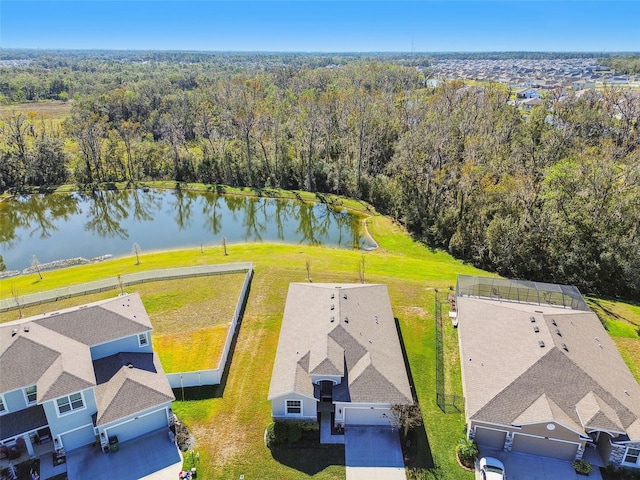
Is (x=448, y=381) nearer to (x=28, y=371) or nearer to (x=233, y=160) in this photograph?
(x=28, y=371)

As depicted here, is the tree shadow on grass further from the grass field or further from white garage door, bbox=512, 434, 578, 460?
white garage door, bbox=512, 434, 578, 460

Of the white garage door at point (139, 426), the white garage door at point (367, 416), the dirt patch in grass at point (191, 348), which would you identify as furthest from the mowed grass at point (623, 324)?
the white garage door at point (139, 426)

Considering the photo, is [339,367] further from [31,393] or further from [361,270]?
[361,270]

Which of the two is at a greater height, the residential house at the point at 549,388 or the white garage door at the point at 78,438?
the residential house at the point at 549,388

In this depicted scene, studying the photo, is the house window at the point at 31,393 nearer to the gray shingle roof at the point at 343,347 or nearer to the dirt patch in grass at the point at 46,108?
the gray shingle roof at the point at 343,347

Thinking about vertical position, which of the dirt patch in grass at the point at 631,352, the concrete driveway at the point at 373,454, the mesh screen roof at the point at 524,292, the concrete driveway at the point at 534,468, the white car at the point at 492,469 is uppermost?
the mesh screen roof at the point at 524,292

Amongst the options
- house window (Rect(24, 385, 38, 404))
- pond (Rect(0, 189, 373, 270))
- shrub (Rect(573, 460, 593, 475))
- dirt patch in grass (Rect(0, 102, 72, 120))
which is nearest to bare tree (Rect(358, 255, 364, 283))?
pond (Rect(0, 189, 373, 270))

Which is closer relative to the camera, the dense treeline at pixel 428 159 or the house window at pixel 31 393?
the house window at pixel 31 393
